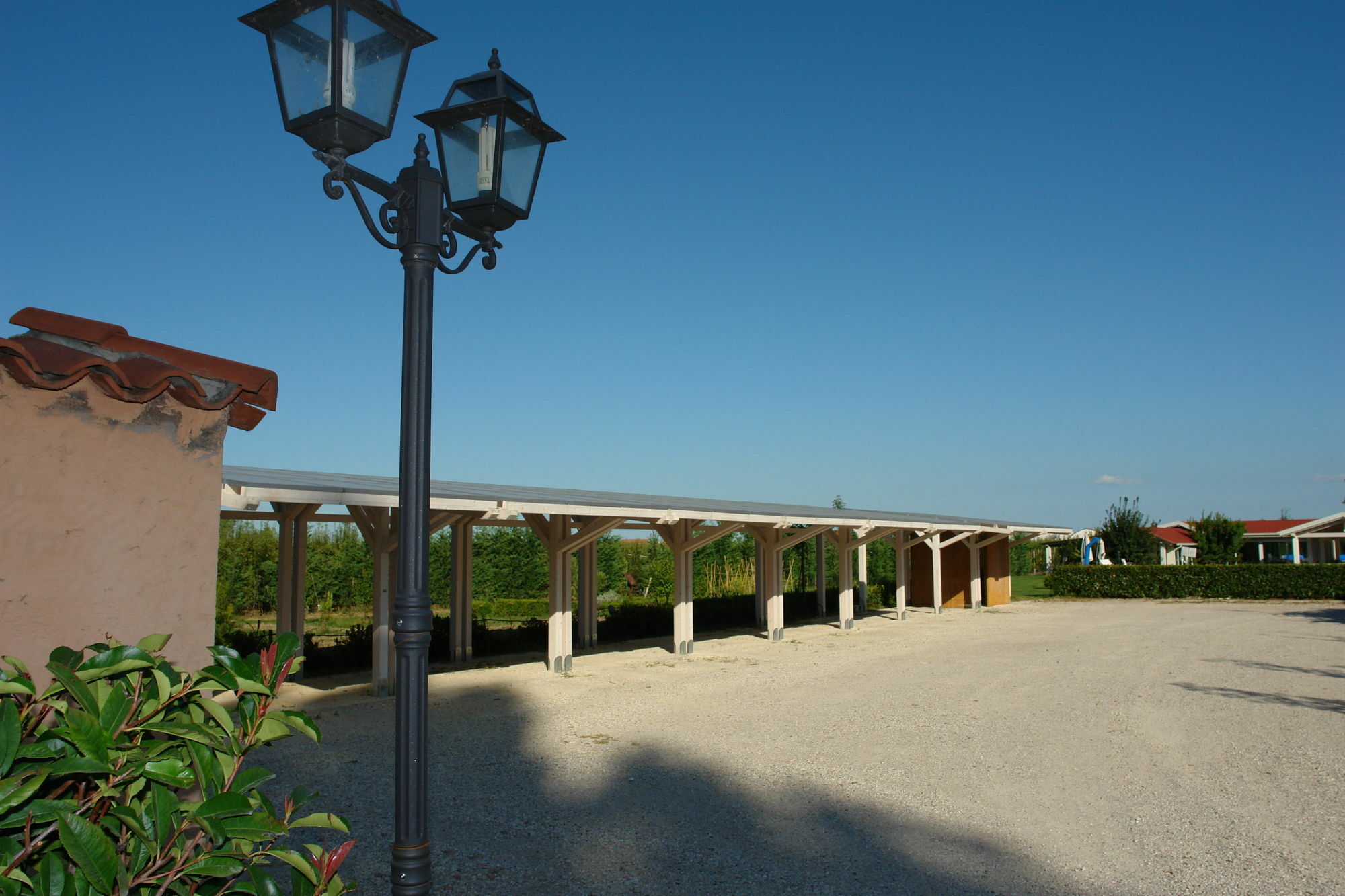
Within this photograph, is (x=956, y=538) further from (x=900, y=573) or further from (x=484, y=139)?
(x=484, y=139)

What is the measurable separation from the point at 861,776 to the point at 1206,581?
2499cm

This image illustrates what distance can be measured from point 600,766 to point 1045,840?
338cm

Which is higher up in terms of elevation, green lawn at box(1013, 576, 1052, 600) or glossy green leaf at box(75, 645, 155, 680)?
glossy green leaf at box(75, 645, 155, 680)

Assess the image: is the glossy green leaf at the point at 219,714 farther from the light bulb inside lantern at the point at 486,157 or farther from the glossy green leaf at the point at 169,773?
the light bulb inside lantern at the point at 486,157

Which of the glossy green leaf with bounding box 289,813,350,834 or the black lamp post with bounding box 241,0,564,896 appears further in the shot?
the black lamp post with bounding box 241,0,564,896

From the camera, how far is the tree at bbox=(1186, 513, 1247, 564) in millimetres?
31547

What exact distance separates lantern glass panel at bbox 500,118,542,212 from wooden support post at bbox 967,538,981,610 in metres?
22.9

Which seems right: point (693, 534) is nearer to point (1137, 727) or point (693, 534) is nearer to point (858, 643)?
point (858, 643)

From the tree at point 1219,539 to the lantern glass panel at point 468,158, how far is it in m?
34.7

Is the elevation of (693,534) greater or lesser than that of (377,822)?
greater

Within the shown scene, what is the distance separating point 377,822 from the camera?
566 centimetres

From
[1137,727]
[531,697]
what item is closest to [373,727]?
[531,697]

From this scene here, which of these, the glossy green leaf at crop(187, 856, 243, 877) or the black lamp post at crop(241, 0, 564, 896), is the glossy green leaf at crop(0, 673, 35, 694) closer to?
the glossy green leaf at crop(187, 856, 243, 877)

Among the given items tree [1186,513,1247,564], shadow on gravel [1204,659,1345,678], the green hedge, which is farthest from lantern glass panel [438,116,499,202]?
tree [1186,513,1247,564]
